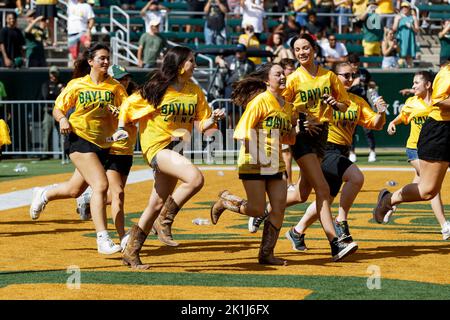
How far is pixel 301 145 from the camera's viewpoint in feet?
33.6

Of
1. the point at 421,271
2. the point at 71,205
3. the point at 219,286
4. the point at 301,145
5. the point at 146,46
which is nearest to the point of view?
the point at 219,286

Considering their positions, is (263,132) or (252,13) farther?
(252,13)

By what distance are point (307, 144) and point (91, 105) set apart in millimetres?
2247

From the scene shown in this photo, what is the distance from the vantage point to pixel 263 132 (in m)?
9.73

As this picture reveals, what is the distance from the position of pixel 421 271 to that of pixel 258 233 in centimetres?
330

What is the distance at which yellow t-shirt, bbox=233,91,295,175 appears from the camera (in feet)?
31.6

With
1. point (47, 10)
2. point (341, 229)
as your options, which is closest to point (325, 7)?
point (47, 10)

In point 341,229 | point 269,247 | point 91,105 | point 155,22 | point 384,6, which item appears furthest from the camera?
point 384,6

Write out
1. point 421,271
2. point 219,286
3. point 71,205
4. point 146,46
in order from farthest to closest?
point 146,46 < point 71,205 < point 421,271 < point 219,286

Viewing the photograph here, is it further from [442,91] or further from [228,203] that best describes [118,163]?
[442,91]

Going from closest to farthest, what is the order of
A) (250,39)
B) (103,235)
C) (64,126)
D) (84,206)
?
(103,235) < (64,126) < (84,206) < (250,39)

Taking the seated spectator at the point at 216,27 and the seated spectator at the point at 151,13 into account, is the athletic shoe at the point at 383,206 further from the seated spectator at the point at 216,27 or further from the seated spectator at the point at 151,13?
the seated spectator at the point at 216,27

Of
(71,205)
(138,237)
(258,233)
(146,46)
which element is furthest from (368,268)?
(146,46)

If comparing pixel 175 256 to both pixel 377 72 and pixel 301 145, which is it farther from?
pixel 377 72
